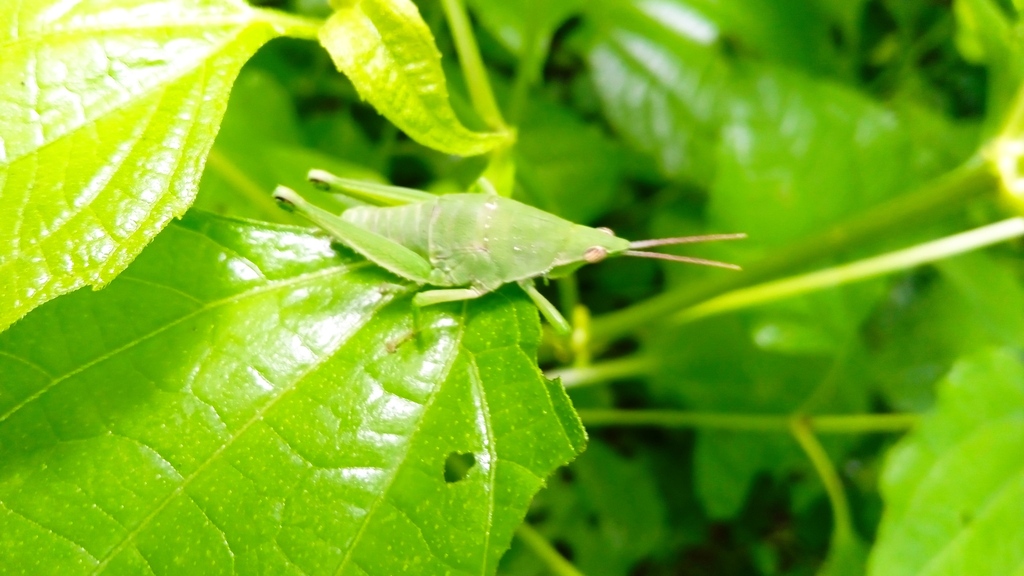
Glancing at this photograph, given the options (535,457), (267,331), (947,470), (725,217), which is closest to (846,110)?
(725,217)

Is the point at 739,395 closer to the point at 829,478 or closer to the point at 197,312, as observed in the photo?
the point at 829,478

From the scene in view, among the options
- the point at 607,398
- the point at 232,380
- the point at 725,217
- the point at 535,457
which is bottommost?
the point at 232,380

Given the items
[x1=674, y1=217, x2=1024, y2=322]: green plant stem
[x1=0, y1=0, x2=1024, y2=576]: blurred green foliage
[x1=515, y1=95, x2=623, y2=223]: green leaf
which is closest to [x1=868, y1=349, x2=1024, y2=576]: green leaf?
[x1=0, y1=0, x2=1024, y2=576]: blurred green foliage

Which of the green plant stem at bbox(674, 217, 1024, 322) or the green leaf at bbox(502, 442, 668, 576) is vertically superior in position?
the green plant stem at bbox(674, 217, 1024, 322)

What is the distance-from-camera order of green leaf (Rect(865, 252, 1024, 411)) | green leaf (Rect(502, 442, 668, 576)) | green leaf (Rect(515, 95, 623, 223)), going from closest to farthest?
green leaf (Rect(865, 252, 1024, 411))
green leaf (Rect(515, 95, 623, 223))
green leaf (Rect(502, 442, 668, 576))

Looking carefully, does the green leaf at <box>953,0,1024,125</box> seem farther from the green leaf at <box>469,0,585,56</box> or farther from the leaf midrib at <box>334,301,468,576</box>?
the leaf midrib at <box>334,301,468,576</box>

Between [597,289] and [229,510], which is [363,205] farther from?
[597,289]

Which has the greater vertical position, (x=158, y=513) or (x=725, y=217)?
(x=725, y=217)
